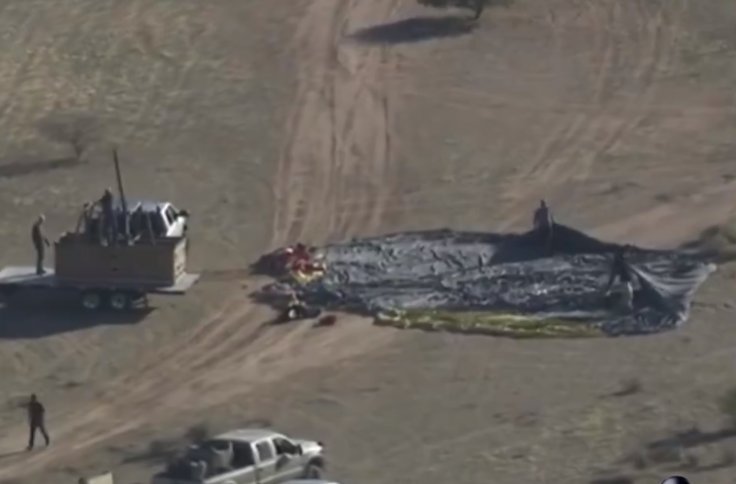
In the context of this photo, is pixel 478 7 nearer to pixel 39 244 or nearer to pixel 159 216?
pixel 159 216

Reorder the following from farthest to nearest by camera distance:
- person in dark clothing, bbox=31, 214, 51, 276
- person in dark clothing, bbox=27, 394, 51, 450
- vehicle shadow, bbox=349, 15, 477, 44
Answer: vehicle shadow, bbox=349, 15, 477, 44 → person in dark clothing, bbox=31, 214, 51, 276 → person in dark clothing, bbox=27, 394, 51, 450

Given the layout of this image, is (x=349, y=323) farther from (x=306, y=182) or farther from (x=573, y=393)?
(x=306, y=182)

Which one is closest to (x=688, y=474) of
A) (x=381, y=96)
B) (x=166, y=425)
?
(x=166, y=425)

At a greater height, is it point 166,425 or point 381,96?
point 381,96

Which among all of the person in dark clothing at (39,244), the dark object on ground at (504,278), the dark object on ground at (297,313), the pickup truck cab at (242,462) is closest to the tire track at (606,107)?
the dark object on ground at (504,278)

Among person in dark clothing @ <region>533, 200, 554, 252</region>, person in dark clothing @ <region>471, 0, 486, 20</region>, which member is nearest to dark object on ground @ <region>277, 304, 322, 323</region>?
person in dark clothing @ <region>533, 200, 554, 252</region>

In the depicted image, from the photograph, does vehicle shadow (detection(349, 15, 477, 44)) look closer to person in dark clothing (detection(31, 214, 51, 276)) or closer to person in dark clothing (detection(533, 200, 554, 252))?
person in dark clothing (detection(533, 200, 554, 252))

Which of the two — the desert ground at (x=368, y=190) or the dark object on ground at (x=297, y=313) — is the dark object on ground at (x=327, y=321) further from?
the dark object on ground at (x=297, y=313)
